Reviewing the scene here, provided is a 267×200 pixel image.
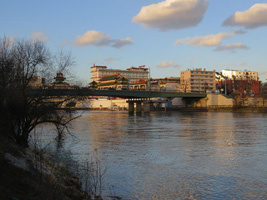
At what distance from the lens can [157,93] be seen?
11006cm

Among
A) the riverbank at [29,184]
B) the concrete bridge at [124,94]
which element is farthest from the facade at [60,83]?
the riverbank at [29,184]

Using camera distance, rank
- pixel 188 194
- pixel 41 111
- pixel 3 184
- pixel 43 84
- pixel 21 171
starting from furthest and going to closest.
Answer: pixel 43 84 < pixel 41 111 < pixel 188 194 < pixel 21 171 < pixel 3 184

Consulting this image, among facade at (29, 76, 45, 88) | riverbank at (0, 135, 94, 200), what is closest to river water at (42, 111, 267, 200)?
riverbank at (0, 135, 94, 200)

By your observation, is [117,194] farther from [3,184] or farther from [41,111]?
[41,111]

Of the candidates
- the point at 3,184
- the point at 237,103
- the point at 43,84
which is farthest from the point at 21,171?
the point at 237,103

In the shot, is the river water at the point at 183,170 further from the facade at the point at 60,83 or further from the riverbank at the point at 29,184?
the facade at the point at 60,83

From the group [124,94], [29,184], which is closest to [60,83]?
[29,184]

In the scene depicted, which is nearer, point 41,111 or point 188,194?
point 188,194

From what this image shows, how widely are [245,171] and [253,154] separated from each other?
5.76 meters

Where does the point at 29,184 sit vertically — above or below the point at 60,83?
below

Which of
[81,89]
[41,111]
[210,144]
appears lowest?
[210,144]

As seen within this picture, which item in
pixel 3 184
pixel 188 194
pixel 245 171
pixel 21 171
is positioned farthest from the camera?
pixel 245 171

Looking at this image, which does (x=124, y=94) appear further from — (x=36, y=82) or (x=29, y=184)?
(x=29, y=184)

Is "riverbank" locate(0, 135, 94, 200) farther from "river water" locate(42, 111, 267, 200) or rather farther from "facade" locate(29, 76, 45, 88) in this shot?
"facade" locate(29, 76, 45, 88)
